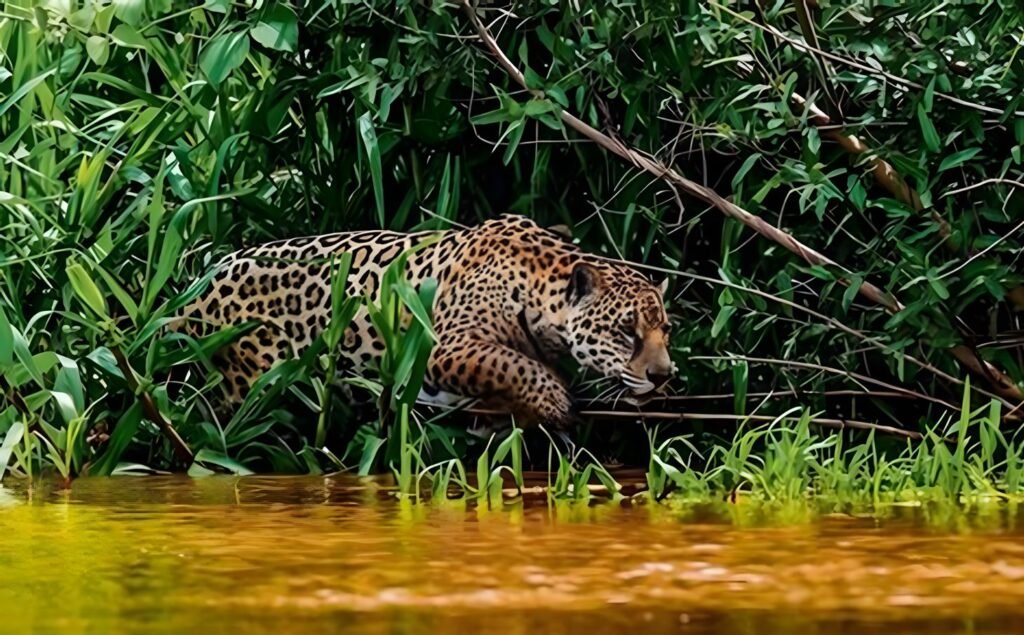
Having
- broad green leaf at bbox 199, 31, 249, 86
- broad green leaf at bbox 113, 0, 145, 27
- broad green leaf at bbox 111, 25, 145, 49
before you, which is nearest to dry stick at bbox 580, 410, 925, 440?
broad green leaf at bbox 199, 31, 249, 86

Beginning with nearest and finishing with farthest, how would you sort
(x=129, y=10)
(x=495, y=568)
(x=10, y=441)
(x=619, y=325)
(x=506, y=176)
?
(x=495, y=568) < (x=10, y=441) < (x=619, y=325) < (x=129, y=10) < (x=506, y=176)

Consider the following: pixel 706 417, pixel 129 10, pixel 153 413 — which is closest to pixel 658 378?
pixel 706 417

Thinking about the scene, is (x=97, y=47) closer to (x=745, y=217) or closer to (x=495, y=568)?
(x=745, y=217)

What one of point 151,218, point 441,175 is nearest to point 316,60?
point 441,175

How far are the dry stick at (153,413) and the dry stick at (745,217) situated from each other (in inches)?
49.3

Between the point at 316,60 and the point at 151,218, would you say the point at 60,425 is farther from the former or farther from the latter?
the point at 316,60

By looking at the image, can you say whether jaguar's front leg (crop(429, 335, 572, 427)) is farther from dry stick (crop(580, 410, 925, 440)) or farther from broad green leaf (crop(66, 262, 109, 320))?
broad green leaf (crop(66, 262, 109, 320))

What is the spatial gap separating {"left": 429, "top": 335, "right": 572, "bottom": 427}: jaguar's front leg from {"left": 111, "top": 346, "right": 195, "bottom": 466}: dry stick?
788 millimetres

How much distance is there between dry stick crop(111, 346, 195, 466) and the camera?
15.0 feet

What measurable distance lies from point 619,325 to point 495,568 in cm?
233

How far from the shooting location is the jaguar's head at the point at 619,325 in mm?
5020

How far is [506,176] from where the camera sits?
5.78 meters

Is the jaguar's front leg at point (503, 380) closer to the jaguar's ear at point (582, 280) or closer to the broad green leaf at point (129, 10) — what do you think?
the jaguar's ear at point (582, 280)

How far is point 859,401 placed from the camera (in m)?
5.07
